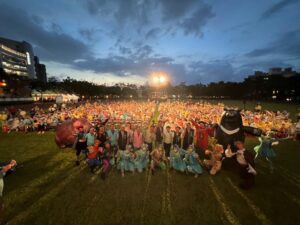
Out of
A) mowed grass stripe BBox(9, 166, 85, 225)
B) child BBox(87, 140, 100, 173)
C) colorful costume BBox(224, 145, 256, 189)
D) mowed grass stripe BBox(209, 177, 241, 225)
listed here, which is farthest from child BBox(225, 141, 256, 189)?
mowed grass stripe BBox(9, 166, 85, 225)

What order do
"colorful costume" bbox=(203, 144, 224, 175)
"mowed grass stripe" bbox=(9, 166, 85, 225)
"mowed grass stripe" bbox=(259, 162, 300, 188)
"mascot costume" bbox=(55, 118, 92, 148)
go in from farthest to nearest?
"mascot costume" bbox=(55, 118, 92, 148), "colorful costume" bbox=(203, 144, 224, 175), "mowed grass stripe" bbox=(259, 162, 300, 188), "mowed grass stripe" bbox=(9, 166, 85, 225)

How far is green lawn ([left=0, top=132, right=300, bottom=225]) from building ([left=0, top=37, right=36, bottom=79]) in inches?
3712

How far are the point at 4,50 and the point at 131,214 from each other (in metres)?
112

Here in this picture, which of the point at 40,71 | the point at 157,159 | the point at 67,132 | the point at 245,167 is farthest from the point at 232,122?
the point at 40,71

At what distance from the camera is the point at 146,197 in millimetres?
6730

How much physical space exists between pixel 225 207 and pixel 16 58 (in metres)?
119

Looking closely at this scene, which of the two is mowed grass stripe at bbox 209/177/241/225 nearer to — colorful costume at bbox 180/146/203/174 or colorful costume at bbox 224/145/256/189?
colorful costume at bbox 180/146/203/174

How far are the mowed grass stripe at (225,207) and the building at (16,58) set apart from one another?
9809cm

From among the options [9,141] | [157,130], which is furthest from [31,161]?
[157,130]

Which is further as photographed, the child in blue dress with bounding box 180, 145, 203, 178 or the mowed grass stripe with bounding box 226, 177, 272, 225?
the child in blue dress with bounding box 180, 145, 203, 178

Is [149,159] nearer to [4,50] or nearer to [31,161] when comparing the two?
[31,161]

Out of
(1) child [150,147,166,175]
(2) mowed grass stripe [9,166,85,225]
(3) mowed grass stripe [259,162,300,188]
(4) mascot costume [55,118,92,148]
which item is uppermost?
(4) mascot costume [55,118,92,148]

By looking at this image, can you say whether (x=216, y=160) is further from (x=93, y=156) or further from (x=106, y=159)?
(x=93, y=156)

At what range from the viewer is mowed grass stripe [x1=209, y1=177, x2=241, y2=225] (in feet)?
18.4
